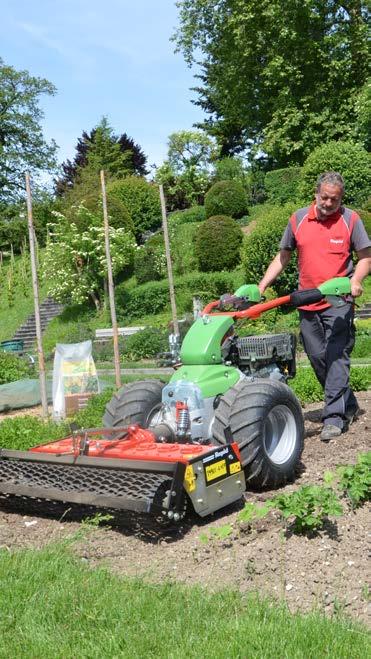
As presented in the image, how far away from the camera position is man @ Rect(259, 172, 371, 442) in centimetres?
601

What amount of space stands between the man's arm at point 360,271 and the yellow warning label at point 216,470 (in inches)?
76.5

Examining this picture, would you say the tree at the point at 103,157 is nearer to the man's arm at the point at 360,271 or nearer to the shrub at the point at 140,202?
the shrub at the point at 140,202

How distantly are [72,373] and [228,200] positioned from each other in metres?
21.9

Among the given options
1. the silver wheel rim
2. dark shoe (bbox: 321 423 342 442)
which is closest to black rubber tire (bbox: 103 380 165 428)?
the silver wheel rim

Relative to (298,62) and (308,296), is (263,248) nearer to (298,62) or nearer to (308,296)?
(298,62)

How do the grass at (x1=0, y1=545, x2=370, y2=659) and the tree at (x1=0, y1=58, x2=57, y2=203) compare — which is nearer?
the grass at (x1=0, y1=545, x2=370, y2=659)

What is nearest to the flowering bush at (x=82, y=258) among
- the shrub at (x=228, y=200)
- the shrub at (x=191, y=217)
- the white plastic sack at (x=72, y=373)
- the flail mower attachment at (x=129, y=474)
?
the shrub at (x=228, y=200)

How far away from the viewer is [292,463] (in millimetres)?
4953

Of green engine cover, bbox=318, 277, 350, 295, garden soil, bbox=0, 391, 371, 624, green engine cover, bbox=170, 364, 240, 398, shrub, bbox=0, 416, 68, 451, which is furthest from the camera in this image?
shrub, bbox=0, 416, 68, 451

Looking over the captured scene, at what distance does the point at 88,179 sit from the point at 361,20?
14.1 metres

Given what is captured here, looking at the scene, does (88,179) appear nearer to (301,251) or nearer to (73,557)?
(301,251)

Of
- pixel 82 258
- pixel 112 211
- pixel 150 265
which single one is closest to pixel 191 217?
pixel 112 211

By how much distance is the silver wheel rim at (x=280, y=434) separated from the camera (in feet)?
16.5

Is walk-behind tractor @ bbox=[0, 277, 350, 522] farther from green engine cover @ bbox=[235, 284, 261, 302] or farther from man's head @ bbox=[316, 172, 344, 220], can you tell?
man's head @ bbox=[316, 172, 344, 220]
